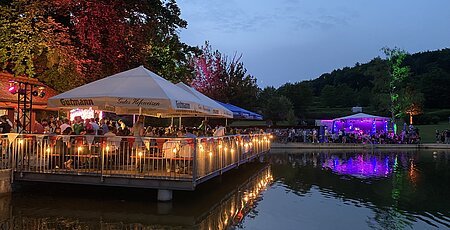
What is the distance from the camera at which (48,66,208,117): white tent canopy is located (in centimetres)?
1108

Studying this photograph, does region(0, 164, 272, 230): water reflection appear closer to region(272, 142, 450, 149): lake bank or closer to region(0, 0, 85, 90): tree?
region(0, 0, 85, 90): tree

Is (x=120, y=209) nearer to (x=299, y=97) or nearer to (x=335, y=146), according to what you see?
(x=335, y=146)

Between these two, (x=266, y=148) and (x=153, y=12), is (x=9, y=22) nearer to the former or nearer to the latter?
(x=153, y=12)

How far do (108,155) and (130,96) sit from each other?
1737 millimetres

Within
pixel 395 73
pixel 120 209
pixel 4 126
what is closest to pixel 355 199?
pixel 120 209

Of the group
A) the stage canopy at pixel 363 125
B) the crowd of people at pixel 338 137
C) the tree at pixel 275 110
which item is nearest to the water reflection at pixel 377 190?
the crowd of people at pixel 338 137

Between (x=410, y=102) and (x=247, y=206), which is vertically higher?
(x=410, y=102)

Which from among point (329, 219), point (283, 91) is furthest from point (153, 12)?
point (283, 91)

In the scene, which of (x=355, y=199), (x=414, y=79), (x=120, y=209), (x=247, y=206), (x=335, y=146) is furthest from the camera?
(x=414, y=79)

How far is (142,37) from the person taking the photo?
65.3 feet

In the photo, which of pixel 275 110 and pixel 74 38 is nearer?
pixel 74 38

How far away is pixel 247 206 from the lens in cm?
1185

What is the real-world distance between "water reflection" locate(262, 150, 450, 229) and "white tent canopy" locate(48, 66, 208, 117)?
4305 mm

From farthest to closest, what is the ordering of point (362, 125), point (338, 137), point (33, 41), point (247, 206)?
point (362, 125)
point (338, 137)
point (33, 41)
point (247, 206)
